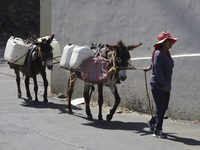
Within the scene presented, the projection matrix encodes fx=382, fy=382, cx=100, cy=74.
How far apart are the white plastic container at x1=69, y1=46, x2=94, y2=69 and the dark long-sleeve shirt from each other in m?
2.43

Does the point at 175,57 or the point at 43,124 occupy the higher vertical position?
the point at 175,57

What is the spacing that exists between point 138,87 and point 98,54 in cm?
166

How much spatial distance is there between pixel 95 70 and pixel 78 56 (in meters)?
0.61

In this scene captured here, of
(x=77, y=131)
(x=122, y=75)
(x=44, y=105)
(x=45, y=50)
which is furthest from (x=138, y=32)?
(x=77, y=131)

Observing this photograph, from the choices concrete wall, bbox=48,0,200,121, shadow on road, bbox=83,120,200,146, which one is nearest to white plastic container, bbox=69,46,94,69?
shadow on road, bbox=83,120,200,146

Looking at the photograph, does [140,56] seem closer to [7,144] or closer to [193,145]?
[193,145]

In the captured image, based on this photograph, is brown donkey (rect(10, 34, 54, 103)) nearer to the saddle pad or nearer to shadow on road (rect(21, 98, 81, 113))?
shadow on road (rect(21, 98, 81, 113))

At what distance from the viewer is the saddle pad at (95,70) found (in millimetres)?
8555

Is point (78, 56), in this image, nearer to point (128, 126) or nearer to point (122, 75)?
point (122, 75)

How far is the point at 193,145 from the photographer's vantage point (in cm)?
668

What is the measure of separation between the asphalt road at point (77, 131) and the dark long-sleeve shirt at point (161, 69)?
105 cm

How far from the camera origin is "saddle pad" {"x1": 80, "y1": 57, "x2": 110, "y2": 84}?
8.55m

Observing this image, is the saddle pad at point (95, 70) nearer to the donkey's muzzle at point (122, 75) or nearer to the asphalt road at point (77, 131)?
the donkey's muzzle at point (122, 75)

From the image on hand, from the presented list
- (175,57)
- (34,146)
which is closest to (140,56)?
(175,57)
